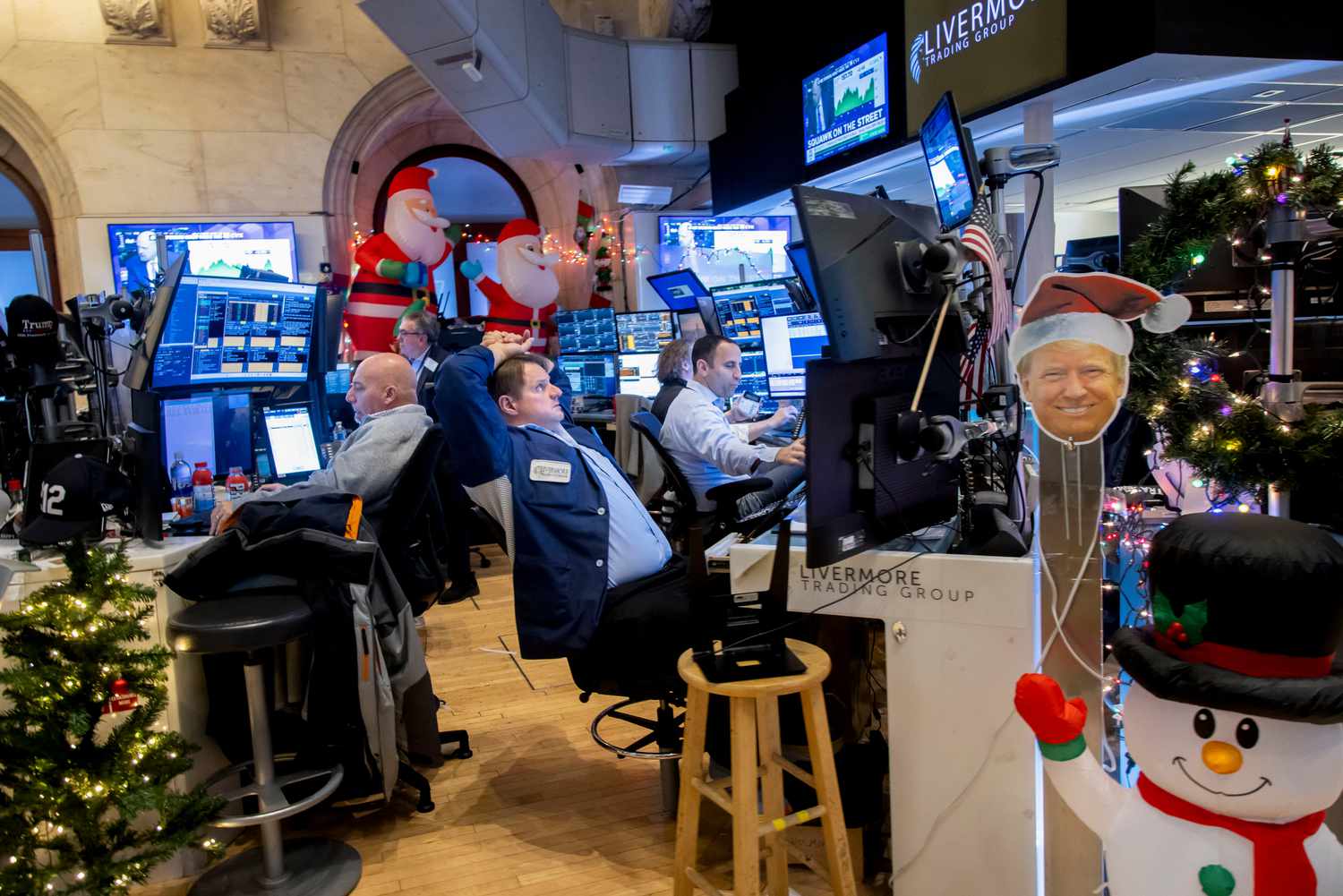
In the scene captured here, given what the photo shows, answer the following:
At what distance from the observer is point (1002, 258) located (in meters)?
A: 1.97

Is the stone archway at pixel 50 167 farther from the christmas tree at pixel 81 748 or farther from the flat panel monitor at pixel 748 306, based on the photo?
the christmas tree at pixel 81 748

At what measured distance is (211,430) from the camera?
11.1ft

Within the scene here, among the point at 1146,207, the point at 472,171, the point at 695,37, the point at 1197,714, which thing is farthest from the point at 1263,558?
the point at 472,171

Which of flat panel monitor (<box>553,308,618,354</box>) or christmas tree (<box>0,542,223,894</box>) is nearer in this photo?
christmas tree (<box>0,542,223,894</box>)

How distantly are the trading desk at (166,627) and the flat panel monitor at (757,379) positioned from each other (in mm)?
3636

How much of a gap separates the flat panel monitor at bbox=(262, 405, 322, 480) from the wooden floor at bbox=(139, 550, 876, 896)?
110 cm

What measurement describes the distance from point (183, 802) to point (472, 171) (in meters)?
9.59

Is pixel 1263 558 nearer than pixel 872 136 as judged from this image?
Yes

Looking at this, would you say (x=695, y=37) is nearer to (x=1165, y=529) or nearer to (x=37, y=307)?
(x=37, y=307)

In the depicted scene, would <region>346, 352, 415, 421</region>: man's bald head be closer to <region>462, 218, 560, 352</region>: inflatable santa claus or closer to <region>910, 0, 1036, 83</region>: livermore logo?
<region>910, 0, 1036, 83</region>: livermore logo

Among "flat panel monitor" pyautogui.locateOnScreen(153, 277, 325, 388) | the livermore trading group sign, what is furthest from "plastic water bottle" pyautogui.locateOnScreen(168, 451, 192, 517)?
the livermore trading group sign

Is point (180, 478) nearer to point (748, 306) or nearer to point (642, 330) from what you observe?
point (748, 306)

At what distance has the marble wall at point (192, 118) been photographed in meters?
7.23

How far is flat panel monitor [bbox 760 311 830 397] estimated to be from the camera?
5309 millimetres
